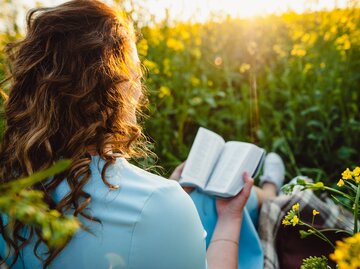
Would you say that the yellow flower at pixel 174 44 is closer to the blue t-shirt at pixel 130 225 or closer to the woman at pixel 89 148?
the woman at pixel 89 148

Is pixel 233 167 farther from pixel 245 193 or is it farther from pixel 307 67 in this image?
pixel 307 67

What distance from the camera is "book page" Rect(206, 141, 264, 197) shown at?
5.04 feet

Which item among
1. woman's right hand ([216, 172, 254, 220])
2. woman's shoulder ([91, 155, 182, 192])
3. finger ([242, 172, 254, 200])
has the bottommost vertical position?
woman's right hand ([216, 172, 254, 220])

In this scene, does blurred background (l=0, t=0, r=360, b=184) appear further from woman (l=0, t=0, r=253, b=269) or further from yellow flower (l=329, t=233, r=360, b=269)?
yellow flower (l=329, t=233, r=360, b=269)

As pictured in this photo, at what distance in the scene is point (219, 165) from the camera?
1.69m

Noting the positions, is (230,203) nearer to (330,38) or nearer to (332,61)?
(332,61)

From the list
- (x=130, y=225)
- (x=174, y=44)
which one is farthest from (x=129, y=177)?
(x=174, y=44)

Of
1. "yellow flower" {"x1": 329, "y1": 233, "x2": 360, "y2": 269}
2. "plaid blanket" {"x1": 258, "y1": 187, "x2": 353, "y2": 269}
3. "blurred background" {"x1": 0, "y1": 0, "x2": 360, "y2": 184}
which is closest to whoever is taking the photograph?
"yellow flower" {"x1": 329, "y1": 233, "x2": 360, "y2": 269}

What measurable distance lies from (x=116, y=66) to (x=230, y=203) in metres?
0.67

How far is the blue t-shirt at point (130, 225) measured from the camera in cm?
94

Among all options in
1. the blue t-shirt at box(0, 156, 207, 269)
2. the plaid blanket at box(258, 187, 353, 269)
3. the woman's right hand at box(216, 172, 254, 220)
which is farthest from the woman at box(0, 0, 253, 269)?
the plaid blanket at box(258, 187, 353, 269)

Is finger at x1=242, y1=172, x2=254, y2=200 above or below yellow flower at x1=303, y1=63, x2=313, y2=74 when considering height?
below

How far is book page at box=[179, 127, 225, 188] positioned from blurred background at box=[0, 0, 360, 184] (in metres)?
0.41

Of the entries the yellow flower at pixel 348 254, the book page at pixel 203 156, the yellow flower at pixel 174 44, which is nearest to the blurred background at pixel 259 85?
the yellow flower at pixel 174 44
